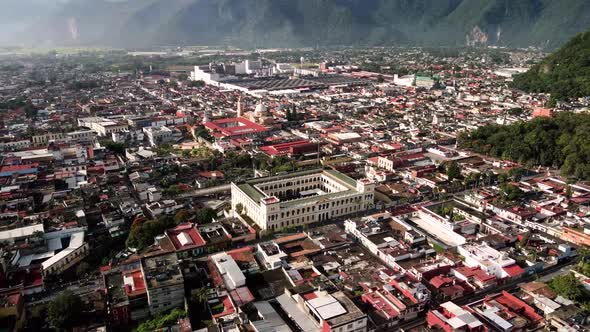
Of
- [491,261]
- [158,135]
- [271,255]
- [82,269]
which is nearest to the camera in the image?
[491,261]

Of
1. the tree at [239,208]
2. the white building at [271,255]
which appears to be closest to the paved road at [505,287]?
the white building at [271,255]

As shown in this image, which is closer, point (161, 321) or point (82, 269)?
point (161, 321)

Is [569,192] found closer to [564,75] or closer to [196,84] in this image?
[564,75]

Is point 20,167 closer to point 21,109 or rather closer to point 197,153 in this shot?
Result: point 197,153

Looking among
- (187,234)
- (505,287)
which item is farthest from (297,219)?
(505,287)

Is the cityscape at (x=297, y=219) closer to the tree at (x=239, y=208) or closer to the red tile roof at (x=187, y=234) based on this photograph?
the red tile roof at (x=187, y=234)

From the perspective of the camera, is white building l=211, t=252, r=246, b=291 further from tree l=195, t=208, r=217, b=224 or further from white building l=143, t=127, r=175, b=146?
white building l=143, t=127, r=175, b=146

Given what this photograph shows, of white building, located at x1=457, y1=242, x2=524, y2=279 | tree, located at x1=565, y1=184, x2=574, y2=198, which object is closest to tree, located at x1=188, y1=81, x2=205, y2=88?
tree, located at x1=565, y1=184, x2=574, y2=198

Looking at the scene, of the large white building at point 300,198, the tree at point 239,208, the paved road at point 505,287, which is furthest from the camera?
the tree at point 239,208
